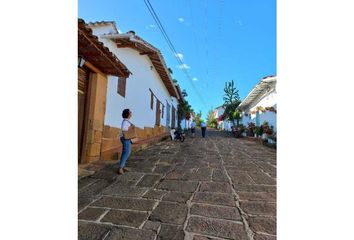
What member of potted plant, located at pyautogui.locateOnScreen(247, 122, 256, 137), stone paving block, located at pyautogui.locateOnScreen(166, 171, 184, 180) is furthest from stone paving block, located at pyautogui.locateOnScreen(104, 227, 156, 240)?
potted plant, located at pyautogui.locateOnScreen(247, 122, 256, 137)

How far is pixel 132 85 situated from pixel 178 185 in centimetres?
493

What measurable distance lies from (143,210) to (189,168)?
6.96 ft

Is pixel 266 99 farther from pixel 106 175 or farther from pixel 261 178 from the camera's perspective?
pixel 106 175

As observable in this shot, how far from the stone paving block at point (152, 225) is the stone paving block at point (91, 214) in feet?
1.79

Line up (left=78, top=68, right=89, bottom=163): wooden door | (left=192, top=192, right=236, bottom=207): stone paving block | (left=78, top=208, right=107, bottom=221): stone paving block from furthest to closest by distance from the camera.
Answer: (left=78, top=68, right=89, bottom=163): wooden door < (left=192, top=192, right=236, bottom=207): stone paving block < (left=78, top=208, right=107, bottom=221): stone paving block

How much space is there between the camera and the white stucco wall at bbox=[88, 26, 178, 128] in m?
5.72

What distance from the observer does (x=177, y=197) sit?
2.75 m

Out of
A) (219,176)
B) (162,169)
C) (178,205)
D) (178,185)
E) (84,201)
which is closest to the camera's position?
(178,205)

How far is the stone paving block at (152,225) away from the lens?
1.98 meters

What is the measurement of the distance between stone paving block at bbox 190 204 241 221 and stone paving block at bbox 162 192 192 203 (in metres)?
0.24

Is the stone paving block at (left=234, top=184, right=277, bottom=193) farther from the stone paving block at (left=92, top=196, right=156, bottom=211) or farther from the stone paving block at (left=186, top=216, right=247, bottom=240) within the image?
the stone paving block at (left=92, top=196, right=156, bottom=211)

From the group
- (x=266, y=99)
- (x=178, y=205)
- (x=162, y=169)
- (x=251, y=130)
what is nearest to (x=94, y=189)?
(x=178, y=205)
